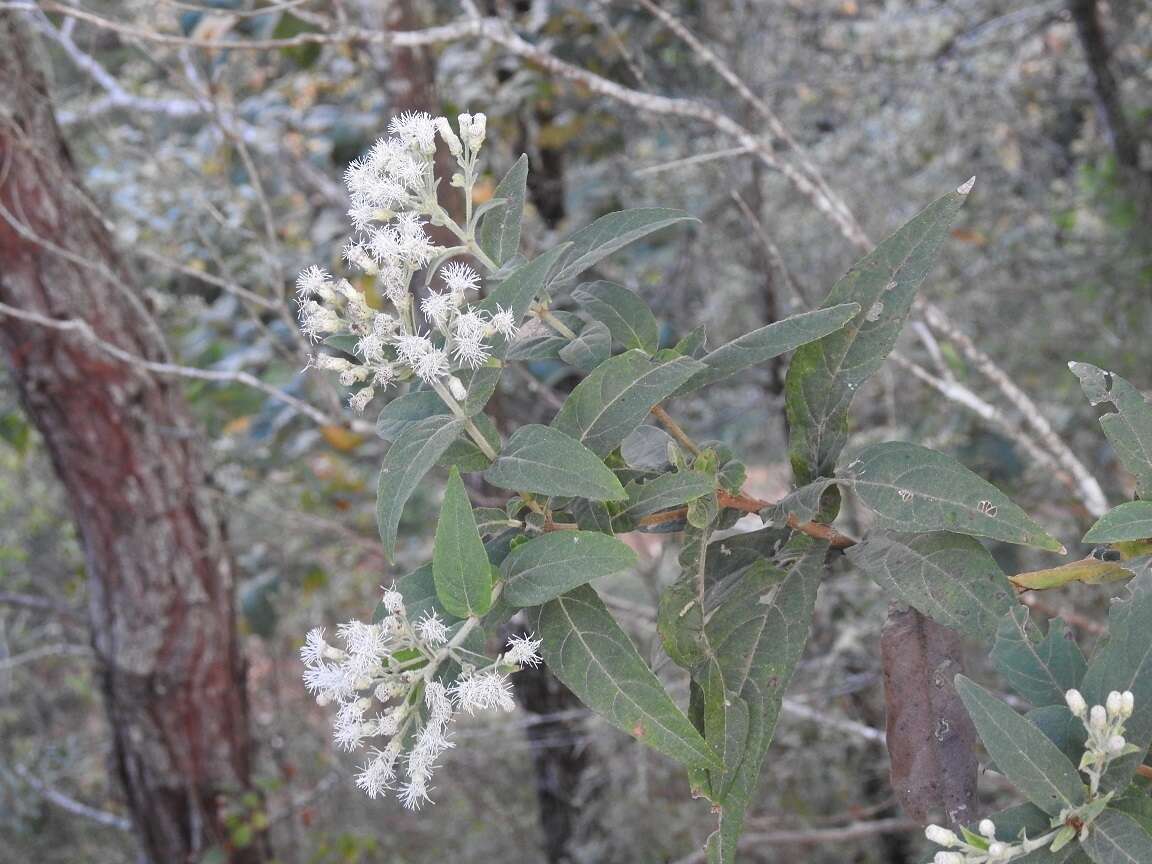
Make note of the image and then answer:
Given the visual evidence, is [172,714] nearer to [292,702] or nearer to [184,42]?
[184,42]

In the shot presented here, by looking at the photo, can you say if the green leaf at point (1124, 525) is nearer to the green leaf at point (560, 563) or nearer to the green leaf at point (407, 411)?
the green leaf at point (560, 563)

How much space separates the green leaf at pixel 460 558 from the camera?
750 millimetres

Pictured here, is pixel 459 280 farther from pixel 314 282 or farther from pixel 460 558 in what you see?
pixel 460 558

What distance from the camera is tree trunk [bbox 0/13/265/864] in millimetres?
2590

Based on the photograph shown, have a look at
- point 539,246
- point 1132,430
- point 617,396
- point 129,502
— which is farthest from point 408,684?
point 539,246

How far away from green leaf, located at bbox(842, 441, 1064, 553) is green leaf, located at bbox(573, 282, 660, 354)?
0.22 meters

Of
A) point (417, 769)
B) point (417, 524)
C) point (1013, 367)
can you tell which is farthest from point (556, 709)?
point (417, 769)

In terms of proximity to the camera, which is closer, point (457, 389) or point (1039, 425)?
point (457, 389)

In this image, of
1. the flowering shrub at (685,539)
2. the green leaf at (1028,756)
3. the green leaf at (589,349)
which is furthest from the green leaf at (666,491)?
the green leaf at (1028,756)

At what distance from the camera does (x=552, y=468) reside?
0.77m

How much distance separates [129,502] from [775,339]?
7.63 feet

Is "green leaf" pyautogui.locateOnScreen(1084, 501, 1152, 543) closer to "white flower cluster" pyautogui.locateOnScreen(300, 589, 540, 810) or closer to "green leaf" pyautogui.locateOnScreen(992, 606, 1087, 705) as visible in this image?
"green leaf" pyautogui.locateOnScreen(992, 606, 1087, 705)

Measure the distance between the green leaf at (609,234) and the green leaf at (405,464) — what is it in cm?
18

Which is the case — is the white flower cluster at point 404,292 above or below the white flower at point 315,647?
above
